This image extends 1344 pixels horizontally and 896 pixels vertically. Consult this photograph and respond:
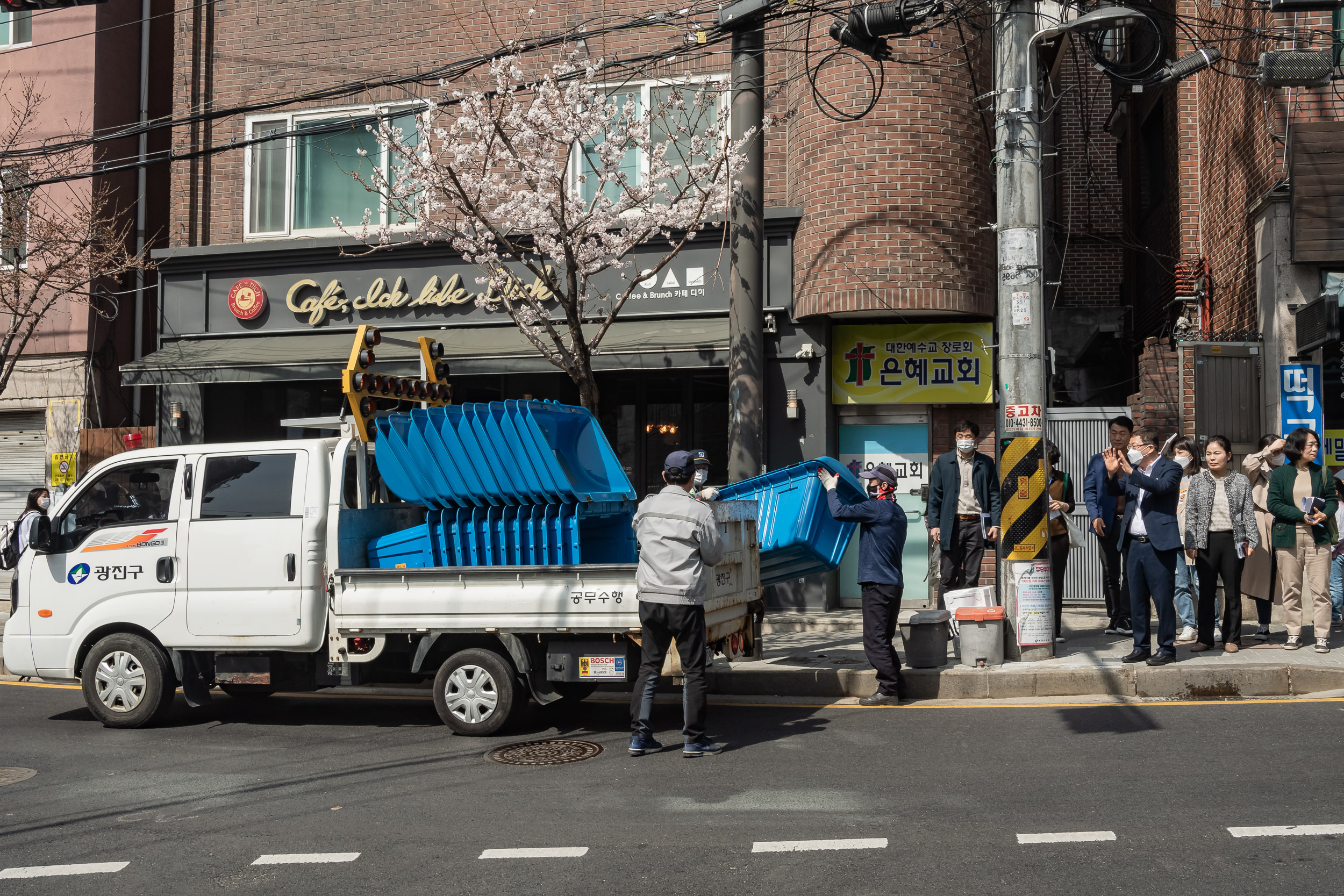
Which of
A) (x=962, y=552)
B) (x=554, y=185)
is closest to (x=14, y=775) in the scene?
(x=554, y=185)

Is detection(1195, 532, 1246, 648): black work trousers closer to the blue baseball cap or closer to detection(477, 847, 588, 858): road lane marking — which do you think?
the blue baseball cap

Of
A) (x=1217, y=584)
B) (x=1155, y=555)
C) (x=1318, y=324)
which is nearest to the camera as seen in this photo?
(x=1155, y=555)

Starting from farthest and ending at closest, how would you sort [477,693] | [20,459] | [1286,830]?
[20,459]
[477,693]
[1286,830]

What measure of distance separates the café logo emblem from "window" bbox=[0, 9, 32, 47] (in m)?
5.60

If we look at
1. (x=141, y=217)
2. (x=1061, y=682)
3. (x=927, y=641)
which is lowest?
(x=1061, y=682)

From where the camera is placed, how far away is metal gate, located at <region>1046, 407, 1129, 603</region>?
13.4m

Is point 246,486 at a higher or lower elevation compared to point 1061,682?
higher

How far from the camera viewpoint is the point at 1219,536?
31.4ft

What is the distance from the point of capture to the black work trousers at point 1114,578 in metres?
10.9

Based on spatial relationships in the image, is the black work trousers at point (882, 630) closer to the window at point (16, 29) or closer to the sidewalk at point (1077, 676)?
the sidewalk at point (1077, 676)

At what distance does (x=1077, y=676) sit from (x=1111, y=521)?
278 cm

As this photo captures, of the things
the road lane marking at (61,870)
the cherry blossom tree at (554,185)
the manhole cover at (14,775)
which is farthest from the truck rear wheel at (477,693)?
the cherry blossom tree at (554,185)

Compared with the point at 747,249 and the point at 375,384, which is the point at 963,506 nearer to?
the point at 747,249

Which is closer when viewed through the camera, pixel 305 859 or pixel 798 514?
pixel 305 859
